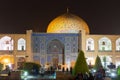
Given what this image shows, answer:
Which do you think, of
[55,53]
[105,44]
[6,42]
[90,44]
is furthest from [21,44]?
[105,44]

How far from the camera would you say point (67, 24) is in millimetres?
35250

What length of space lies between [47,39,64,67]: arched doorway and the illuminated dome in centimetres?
194

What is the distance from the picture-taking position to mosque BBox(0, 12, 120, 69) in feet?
108

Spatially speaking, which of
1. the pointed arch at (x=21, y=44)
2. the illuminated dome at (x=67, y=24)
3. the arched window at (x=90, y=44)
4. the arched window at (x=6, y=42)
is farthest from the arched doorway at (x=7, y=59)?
the arched window at (x=90, y=44)

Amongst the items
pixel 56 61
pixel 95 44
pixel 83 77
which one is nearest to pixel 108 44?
pixel 95 44

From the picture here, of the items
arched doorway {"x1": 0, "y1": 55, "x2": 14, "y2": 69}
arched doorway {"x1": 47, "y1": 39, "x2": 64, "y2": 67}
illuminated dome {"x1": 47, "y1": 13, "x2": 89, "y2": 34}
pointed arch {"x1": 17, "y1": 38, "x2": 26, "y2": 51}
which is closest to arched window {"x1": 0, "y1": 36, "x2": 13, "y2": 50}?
pointed arch {"x1": 17, "y1": 38, "x2": 26, "y2": 51}

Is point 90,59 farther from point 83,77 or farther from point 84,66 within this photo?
point 83,77

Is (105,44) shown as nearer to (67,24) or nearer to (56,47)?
(67,24)

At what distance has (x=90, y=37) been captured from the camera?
33.8m

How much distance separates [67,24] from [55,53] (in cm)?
342

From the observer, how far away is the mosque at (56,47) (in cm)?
3294

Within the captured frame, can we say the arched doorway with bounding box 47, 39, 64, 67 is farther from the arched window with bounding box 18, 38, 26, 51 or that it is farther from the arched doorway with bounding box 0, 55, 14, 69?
the arched doorway with bounding box 0, 55, 14, 69

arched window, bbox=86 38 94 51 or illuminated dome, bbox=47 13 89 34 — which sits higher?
illuminated dome, bbox=47 13 89 34

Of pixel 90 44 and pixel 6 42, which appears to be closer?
pixel 6 42
